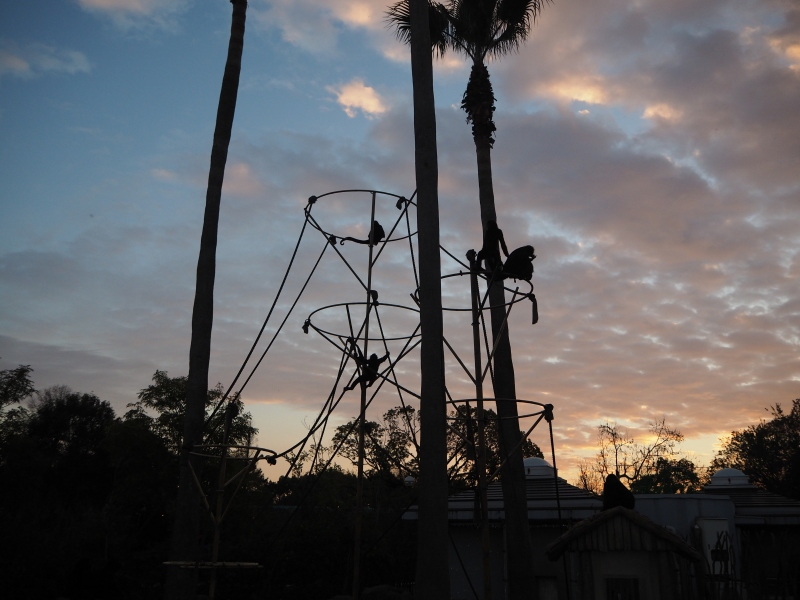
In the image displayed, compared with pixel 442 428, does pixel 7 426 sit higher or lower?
higher

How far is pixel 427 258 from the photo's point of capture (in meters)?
9.07

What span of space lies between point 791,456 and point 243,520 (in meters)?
37.6

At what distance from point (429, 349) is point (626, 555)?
398 cm

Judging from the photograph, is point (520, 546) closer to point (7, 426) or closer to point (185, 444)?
point (185, 444)

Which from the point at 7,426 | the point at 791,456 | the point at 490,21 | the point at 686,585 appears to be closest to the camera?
the point at 686,585

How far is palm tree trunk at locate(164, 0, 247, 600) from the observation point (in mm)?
10969

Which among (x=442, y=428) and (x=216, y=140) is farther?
(x=216, y=140)

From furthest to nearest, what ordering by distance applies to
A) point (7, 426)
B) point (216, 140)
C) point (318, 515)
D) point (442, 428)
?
point (7, 426), point (318, 515), point (216, 140), point (442, 428)

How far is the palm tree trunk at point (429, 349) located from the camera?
7.74 m

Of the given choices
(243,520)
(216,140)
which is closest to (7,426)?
Result: (243,520)

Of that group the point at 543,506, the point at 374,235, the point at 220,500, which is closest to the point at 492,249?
the point at 374,235

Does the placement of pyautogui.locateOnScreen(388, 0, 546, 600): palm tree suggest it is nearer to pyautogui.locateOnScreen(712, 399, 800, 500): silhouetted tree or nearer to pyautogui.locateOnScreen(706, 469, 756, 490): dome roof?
pyautogui.locateOnScreen(706, 469, 756, 490): dome roof

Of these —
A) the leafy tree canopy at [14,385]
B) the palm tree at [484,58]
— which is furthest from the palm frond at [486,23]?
the leafy tree canopy at [14,385]

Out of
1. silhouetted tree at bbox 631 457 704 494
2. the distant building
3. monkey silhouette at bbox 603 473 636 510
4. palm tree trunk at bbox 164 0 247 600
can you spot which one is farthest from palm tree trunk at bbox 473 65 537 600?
silhouetted tree at bbox 631 457 704 494
